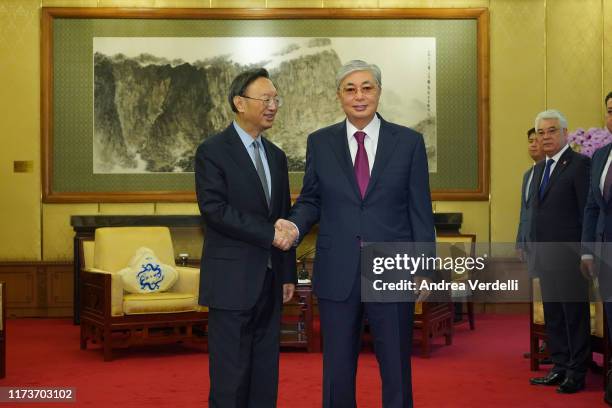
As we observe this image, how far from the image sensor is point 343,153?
3.35m

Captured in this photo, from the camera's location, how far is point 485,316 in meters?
8.89

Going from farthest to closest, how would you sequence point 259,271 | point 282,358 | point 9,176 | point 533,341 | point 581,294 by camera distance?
point 9,176 < point 282,358 < point 533,341 < point 581,294 < point 259,271

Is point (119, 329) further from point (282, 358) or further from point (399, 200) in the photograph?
point (399, 200)

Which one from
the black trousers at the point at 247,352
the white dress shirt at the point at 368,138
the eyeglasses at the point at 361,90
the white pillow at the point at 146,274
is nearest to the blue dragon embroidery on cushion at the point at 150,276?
the white pillow at the point at 146,274

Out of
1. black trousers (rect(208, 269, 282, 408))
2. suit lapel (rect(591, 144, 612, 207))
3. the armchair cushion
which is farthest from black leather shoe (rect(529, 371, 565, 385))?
the armchair cushion

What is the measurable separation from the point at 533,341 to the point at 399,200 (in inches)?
114

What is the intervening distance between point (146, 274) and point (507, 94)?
4313 millimetres

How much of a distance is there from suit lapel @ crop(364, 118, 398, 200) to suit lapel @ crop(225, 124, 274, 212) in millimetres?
510

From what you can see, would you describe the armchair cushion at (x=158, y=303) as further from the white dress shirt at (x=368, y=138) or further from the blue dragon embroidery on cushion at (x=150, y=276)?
the white dress shirt at (x=368, y=138)

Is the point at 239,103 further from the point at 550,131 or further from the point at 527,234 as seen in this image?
the point at 527,234

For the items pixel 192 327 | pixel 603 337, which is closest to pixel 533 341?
pixel 603 337

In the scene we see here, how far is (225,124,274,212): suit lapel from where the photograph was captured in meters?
3.57

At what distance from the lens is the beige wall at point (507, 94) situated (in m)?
8.88

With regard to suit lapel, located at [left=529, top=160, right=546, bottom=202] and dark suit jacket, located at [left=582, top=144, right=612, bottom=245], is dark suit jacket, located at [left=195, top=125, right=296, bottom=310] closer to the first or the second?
dark suit jacket, located at [left=582, top=144, right=612, bottom=245]
